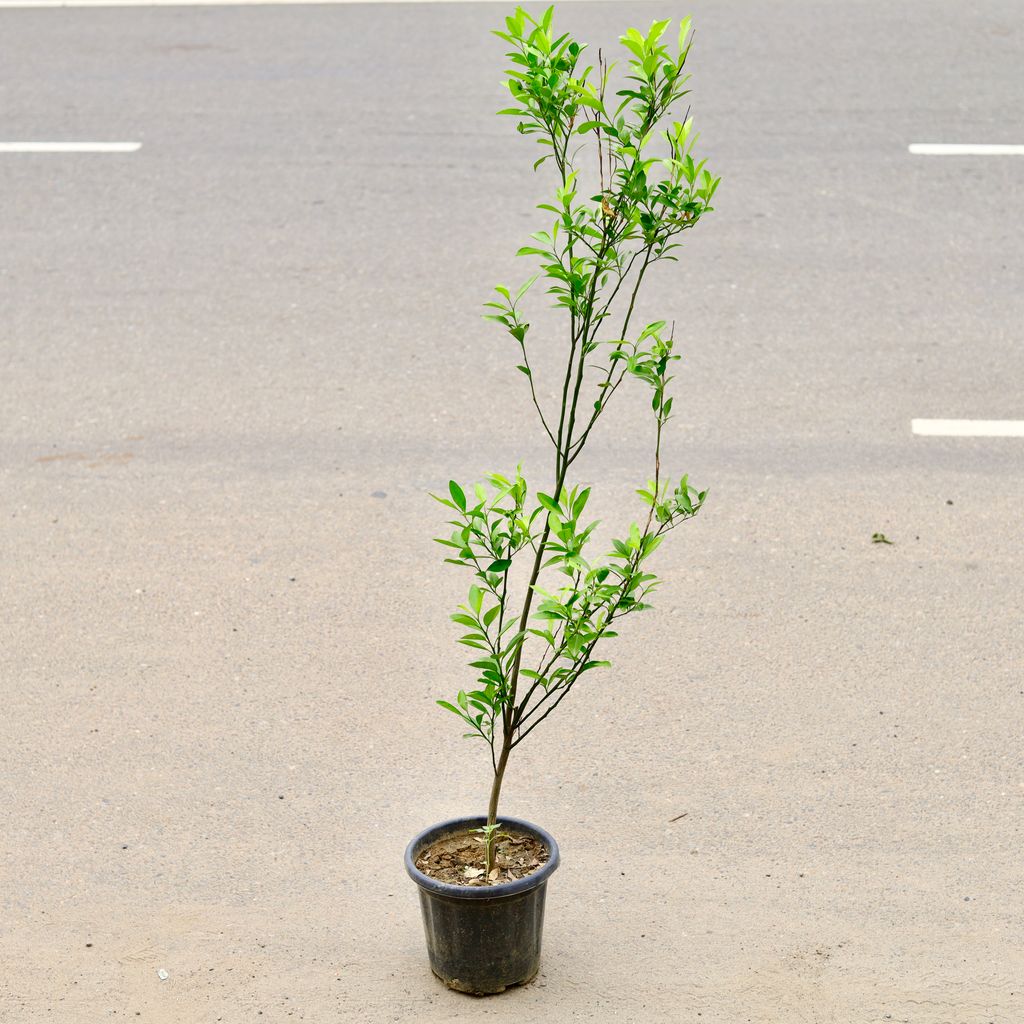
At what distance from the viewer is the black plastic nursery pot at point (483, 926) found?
3.65 metres

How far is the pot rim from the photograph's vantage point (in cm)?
363

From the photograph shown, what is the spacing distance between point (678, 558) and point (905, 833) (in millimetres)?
1732

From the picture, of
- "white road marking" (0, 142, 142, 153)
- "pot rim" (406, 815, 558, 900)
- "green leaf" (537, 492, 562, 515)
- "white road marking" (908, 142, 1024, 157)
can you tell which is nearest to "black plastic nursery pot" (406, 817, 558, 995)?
"pot rim" (406, 815, 558, 900)

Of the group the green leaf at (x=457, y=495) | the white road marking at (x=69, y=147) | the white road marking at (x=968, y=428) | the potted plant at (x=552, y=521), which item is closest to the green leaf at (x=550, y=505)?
the potted plant at (x=552, y=521)

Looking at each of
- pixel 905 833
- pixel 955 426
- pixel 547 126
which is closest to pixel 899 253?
pixel 955 426

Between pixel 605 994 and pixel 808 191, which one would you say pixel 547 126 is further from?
pixel 808 191

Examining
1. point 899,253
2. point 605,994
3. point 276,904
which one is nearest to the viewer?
point 605,994

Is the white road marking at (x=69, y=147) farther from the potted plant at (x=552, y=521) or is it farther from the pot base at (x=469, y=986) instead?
the pot base at (x=469, y=986)

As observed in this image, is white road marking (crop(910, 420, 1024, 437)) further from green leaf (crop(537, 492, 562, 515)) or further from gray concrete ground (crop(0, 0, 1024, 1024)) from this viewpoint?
green leaf (crop(537, 492, 562, 515))

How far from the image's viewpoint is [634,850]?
441 centimetres

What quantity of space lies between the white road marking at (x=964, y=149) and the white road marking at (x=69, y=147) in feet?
16.8

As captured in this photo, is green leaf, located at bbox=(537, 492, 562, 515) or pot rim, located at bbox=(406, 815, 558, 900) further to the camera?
pot rim, located at bbox=(406, 815, 558, 900)

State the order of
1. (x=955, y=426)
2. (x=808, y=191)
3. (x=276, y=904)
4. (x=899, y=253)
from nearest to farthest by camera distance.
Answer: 1. (x=276, y=904)
2. (x=955, y=426)
3. (x=899, y=253)
4. (x=808, y=191)

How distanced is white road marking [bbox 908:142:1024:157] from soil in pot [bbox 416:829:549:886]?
22.6 feet
